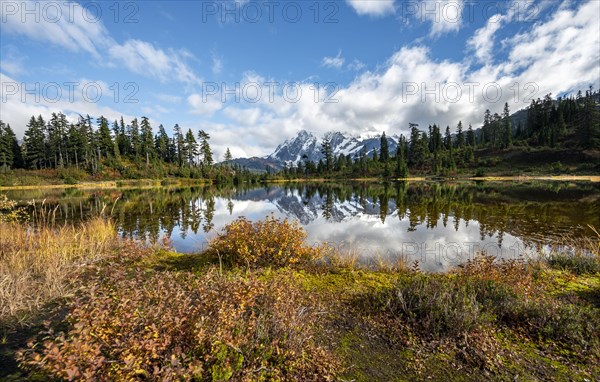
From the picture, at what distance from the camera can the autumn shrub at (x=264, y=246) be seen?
8.00 meters

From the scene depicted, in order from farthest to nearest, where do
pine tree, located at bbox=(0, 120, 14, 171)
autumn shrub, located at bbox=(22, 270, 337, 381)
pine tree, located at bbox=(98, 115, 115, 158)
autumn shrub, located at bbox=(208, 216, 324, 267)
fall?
pine tree, located at bbox=(98, 115, 115, 158), pine tree, located at bbox=(0, 120, 14, 171), autumn shrub, located at bbox=(208, 216, 324, 267), autumn shrub, located at bbox=(22, 270, 337, 381)

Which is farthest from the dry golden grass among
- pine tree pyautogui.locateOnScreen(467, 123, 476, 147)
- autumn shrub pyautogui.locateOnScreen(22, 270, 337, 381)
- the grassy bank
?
pine tree pyautogui.locateOnScreen(467, 123, 476, 147)

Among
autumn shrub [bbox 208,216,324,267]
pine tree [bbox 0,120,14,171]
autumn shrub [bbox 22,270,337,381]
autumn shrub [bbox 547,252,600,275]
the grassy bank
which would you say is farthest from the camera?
pine tree [bbox 0,120,14,171]

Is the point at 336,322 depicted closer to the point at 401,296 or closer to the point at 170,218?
the point at 401,296

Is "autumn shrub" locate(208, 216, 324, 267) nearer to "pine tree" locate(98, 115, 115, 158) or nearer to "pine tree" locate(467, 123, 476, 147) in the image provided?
"pine tree" locate(98, 115, 115, 158)

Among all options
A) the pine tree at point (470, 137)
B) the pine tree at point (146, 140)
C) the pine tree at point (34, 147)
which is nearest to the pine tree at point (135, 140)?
the pine tree at point (146, 140)

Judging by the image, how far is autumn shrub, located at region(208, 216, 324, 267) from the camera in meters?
8.00

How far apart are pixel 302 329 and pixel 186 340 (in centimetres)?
158

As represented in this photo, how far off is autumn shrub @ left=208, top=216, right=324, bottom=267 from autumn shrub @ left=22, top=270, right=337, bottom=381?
3.72 metres

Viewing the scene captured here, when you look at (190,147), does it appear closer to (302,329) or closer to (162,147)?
(162,147)

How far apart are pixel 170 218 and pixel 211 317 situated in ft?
68.1

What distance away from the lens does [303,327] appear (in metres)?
4.05

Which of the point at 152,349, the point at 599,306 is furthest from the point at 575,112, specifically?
the point at 152,349

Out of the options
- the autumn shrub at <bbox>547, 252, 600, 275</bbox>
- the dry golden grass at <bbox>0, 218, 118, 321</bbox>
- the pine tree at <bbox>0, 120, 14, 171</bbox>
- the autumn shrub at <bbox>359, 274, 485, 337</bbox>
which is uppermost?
the pine tree at <bbox>0, 120, 14, 171</bbox>
